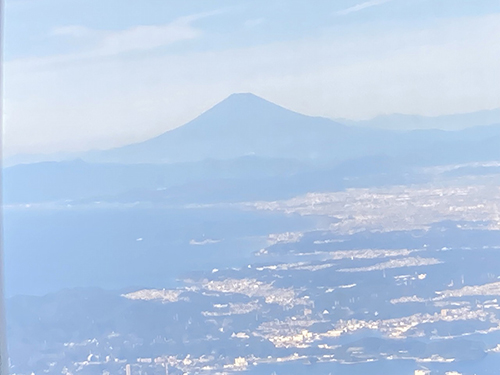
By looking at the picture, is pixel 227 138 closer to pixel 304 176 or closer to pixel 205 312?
pixel 304 176

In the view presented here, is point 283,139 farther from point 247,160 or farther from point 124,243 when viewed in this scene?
point 124,243

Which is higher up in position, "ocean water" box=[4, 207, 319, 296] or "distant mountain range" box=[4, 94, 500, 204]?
"distant mountain range" box=[4, 94, 500, 204]

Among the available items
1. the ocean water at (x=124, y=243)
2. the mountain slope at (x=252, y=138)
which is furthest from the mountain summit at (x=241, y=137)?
the ocean water at (x=124, y=243)

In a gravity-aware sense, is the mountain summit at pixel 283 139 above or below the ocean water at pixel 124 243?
above

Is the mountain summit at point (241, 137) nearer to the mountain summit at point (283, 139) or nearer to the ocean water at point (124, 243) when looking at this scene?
the mountain summit at point (283, 139)

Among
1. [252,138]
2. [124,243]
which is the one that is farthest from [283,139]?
[124,243]

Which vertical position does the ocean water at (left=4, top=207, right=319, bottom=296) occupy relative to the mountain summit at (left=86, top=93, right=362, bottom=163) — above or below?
below

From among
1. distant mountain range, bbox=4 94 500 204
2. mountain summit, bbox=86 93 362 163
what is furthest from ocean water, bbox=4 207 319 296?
mountain summit, bbox=86 93 362 163

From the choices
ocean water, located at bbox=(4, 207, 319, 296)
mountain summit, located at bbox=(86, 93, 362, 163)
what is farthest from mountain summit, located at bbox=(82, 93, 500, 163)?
ocean water, located at bbox=(4, 207, 319, 296)

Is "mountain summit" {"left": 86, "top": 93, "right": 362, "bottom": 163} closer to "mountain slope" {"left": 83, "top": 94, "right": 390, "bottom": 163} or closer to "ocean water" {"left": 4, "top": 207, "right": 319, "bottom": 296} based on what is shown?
"mountain slope" {"left": 83, "top": 94, "right": 390, "bottom": 163}

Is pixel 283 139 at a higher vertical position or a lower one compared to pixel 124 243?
higher

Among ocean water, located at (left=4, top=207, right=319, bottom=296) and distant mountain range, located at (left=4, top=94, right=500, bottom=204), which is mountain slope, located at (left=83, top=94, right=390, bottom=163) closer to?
distant mountain range, located at (left=4, top=94, right=500, bottom=204)
